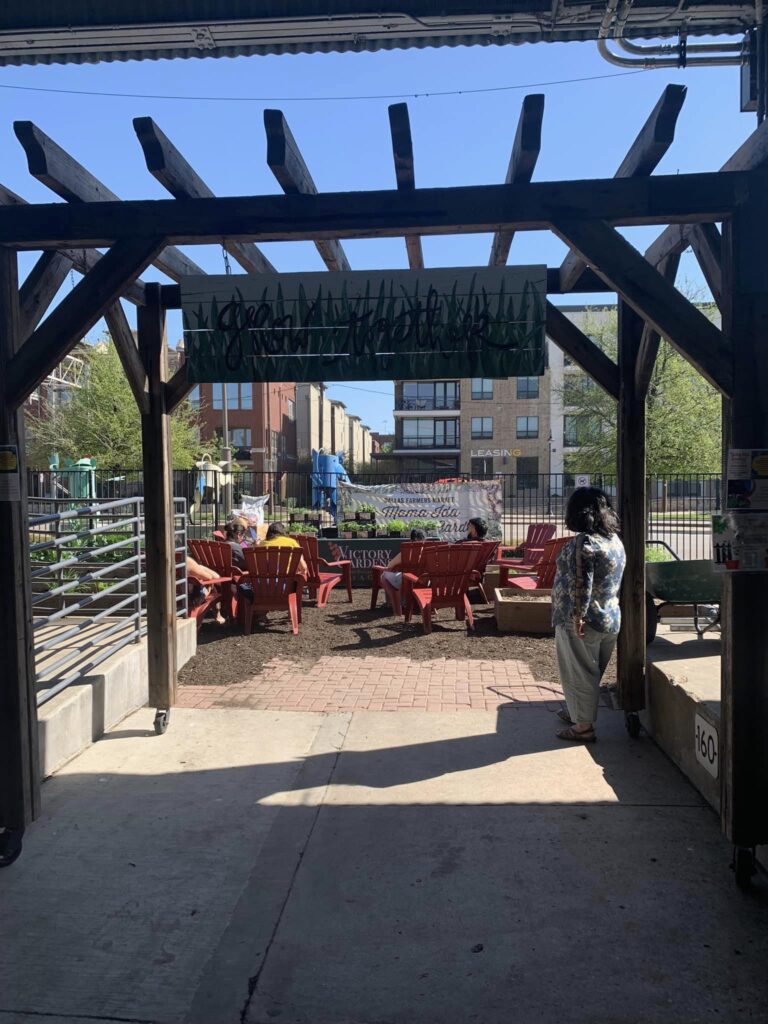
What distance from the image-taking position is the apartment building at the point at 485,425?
2285 inches

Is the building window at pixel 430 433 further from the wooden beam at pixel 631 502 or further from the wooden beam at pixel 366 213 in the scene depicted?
the wooden beam at pixel 366 213

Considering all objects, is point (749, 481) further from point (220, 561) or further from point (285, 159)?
point (220, 561)

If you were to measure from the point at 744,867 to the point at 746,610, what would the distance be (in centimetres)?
112

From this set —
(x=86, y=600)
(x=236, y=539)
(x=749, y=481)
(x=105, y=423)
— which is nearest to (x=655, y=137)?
(x=749, y=481)

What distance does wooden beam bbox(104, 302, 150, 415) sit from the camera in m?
5.05

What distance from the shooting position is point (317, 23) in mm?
3908

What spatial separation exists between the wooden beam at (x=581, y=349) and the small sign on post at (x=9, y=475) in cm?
349

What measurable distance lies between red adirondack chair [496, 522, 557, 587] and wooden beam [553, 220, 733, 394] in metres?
6.50

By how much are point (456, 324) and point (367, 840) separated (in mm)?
2806

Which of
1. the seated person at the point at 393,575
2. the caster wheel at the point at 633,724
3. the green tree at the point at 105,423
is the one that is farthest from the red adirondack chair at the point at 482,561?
the green tree at the point at 105,423

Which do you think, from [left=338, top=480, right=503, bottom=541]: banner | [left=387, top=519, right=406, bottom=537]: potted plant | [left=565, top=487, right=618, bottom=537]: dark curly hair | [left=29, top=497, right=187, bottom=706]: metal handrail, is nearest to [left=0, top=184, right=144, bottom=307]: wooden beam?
[left=29, top=497, right=187, bottom=706]: metal handrail

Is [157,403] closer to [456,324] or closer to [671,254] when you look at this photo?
[456,324]

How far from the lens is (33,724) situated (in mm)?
3934

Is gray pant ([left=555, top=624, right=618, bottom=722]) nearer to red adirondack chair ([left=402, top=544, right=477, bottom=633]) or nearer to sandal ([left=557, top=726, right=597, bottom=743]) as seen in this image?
sandal ([left=557, top=726, right=597, bottom=743])
